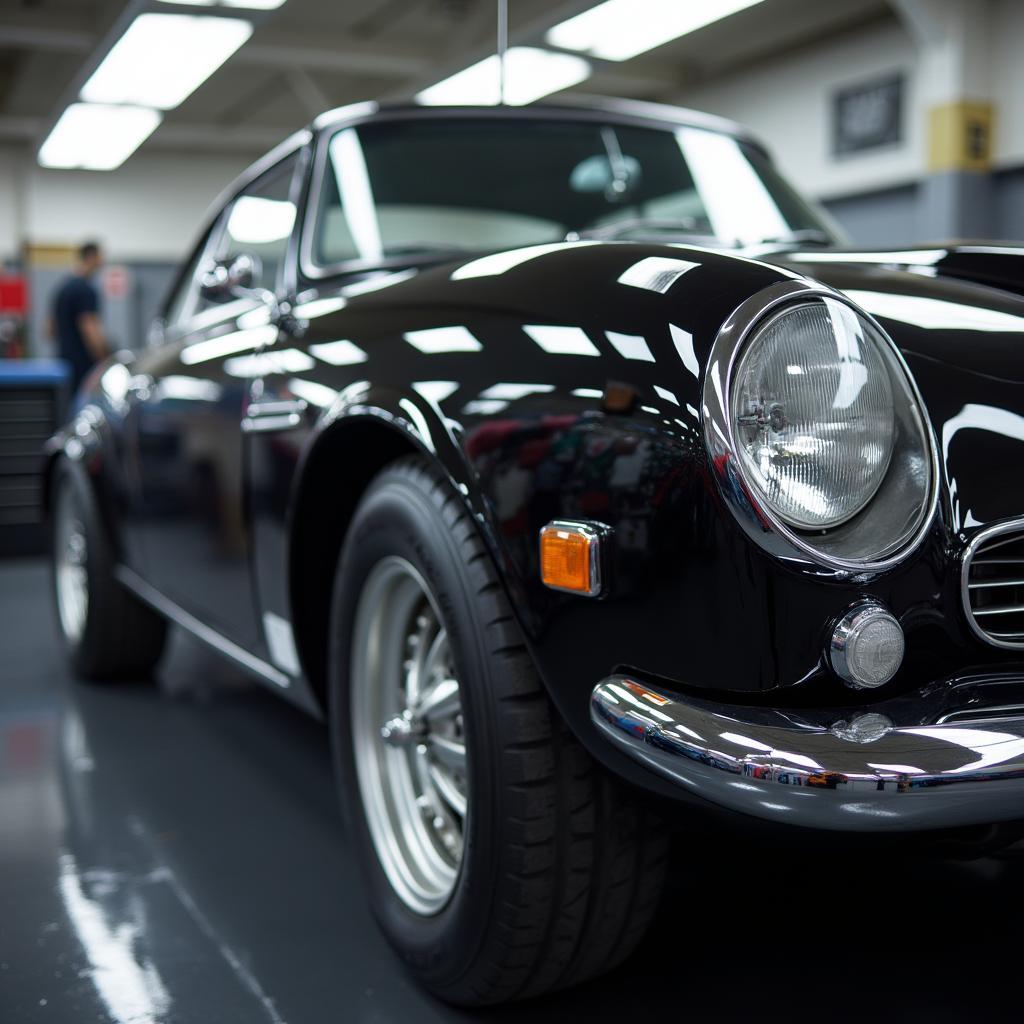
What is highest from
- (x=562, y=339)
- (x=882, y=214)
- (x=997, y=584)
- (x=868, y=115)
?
(x=868, y=115)

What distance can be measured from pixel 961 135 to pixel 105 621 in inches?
287

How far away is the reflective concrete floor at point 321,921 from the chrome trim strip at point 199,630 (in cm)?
31

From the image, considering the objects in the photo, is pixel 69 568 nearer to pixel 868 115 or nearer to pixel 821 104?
pixel 868 115

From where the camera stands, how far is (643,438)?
122 centimetres

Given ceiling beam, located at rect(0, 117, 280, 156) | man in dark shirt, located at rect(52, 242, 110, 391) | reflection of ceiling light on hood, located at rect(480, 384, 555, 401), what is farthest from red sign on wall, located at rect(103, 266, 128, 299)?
reflection of ceiling light on hood, located at rect(480, 384, 555, 401)

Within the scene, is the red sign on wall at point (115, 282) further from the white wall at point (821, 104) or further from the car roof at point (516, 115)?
the car roof at point (516, 115)

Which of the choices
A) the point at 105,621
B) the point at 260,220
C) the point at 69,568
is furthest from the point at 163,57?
the point at 260,220

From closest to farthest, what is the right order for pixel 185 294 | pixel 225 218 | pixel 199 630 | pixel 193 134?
1. pixel 199 630
2. pixel 225 218
3. pixel 185 294
4. pixel 193 134

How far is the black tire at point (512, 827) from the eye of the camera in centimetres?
133

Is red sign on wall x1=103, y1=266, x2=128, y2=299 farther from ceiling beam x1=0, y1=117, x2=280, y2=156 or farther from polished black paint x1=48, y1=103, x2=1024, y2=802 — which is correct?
polished black paint x1=48, y1=103, x2=1024, y2=802

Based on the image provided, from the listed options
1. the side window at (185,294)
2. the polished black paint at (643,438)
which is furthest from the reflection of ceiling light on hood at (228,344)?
the side window at (185,294)

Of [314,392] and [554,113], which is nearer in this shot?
[314,392]

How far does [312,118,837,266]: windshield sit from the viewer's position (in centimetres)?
221

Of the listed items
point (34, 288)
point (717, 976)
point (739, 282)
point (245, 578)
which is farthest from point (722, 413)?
point (34, 288)
